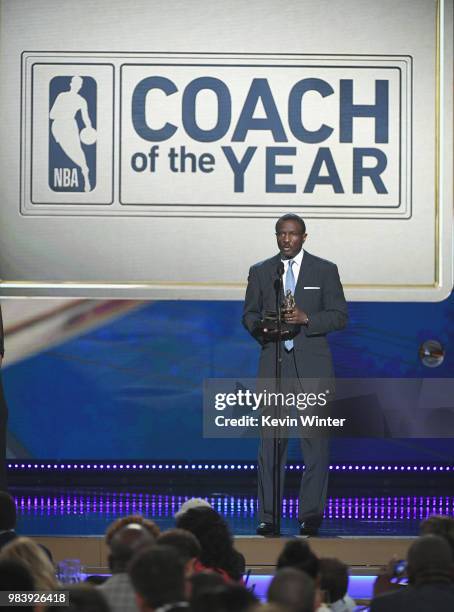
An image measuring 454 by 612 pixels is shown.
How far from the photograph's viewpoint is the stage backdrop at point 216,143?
7.52 m

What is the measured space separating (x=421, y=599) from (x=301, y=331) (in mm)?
2835

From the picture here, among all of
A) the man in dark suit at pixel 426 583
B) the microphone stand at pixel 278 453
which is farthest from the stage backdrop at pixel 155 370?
the man in dark suit at pixel 426 583

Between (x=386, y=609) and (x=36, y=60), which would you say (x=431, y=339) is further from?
(x=386, y=609)

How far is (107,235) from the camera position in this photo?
7516 millimetres

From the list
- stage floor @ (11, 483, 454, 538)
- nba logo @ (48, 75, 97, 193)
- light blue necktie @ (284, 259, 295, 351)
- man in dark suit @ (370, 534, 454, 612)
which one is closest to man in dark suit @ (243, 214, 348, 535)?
light blue necktie @ (284, 259, 295, 351)

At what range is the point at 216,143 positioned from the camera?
7555 mm

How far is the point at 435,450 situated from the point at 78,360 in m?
2.05

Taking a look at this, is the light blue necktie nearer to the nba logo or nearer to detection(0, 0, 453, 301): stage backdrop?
detection(0, 0, 453, 301): stage backdrop

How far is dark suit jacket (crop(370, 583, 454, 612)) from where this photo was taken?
3781 millimetres

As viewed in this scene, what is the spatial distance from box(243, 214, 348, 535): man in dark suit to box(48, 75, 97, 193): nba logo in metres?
1.41

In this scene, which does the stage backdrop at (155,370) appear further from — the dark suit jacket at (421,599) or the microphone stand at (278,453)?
the dark suit jacket at (421,599)

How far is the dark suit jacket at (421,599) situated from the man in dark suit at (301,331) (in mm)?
2546

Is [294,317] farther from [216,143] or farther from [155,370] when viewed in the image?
[216,143]

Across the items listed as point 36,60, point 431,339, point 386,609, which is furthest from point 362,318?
point 386,609
